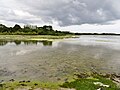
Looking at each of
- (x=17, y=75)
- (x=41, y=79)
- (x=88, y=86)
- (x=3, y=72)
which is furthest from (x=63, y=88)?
(x=3, y=72)

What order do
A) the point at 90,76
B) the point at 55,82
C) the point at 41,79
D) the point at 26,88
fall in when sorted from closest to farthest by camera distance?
the point at 26,88 → the point at 55,82 → the point at 41,79 → the point at 90,76

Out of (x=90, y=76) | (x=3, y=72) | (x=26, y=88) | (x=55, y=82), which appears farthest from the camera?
(x=3, y=72)

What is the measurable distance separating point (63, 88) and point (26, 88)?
3.17 m

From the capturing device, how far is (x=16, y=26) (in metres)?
188

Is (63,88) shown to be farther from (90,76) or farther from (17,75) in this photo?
(17,75)

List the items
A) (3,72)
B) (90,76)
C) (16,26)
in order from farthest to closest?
(16,26) → (3,72) → (90,76)

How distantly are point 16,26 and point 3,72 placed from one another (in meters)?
170

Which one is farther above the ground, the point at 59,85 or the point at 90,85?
the point at 90,85

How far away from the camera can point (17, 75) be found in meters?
21.7

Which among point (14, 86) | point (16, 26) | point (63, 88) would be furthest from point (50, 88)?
point (16, 26)

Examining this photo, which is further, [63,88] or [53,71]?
[53,71]

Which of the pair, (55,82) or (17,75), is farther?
(17,75)

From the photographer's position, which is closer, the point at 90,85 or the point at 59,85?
the point at 90,85

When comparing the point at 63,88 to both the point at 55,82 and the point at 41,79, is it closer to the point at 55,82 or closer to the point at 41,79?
the point at 55,82
